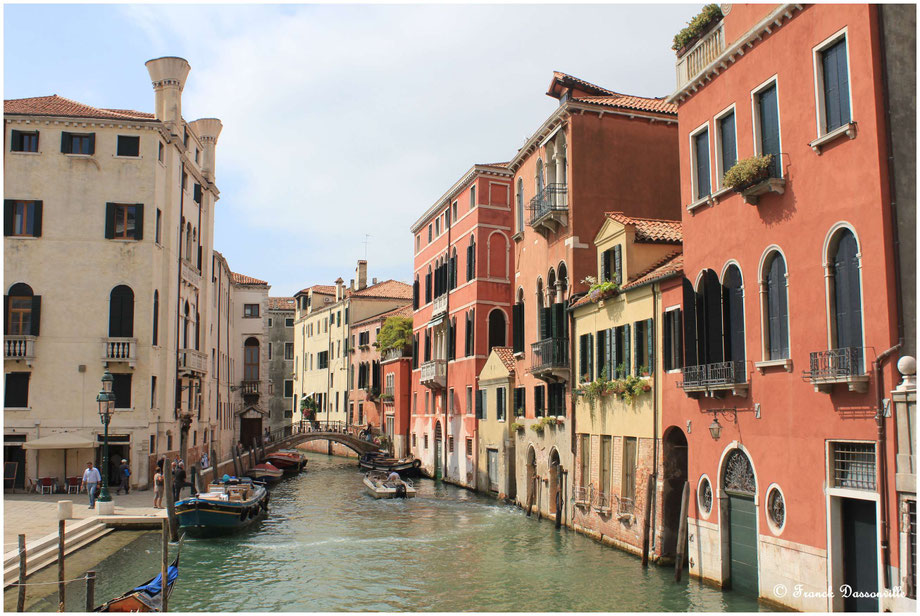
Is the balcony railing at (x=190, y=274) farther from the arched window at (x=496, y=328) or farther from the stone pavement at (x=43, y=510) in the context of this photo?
the arched window at (x=496, y=328)

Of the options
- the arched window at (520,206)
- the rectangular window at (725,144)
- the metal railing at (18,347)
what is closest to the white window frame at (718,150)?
the rectangular window at (725,144)

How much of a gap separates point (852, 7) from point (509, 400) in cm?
1797

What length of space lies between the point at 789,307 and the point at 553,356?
9.56m

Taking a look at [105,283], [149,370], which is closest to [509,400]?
[149,370]

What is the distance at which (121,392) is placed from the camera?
24750 mm

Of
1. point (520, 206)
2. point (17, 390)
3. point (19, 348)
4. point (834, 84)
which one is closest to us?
point (834, 84)

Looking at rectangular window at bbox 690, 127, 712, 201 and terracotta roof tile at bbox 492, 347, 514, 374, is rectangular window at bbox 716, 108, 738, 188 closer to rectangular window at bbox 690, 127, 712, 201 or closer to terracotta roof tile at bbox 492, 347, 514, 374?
rectangular window at bbox 690, 127, 712, 201

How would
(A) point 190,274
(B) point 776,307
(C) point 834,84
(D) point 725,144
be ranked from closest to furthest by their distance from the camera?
(C) point 834,84 < (B) point 776,307 < (D) point 725,144 < (A) point 190,274

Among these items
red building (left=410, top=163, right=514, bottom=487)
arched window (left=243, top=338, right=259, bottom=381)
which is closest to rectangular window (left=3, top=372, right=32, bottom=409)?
red building (left=410, top=163, right=514, bottom=487)

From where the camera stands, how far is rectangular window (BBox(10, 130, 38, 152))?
24828mm

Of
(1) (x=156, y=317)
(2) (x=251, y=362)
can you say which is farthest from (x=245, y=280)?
(1) (x=156, y=317)

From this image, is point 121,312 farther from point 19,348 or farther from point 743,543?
point 743,543

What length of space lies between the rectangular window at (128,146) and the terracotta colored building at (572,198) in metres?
12.1

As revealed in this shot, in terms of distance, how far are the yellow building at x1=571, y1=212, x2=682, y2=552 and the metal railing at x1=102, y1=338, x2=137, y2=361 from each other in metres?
13.2
